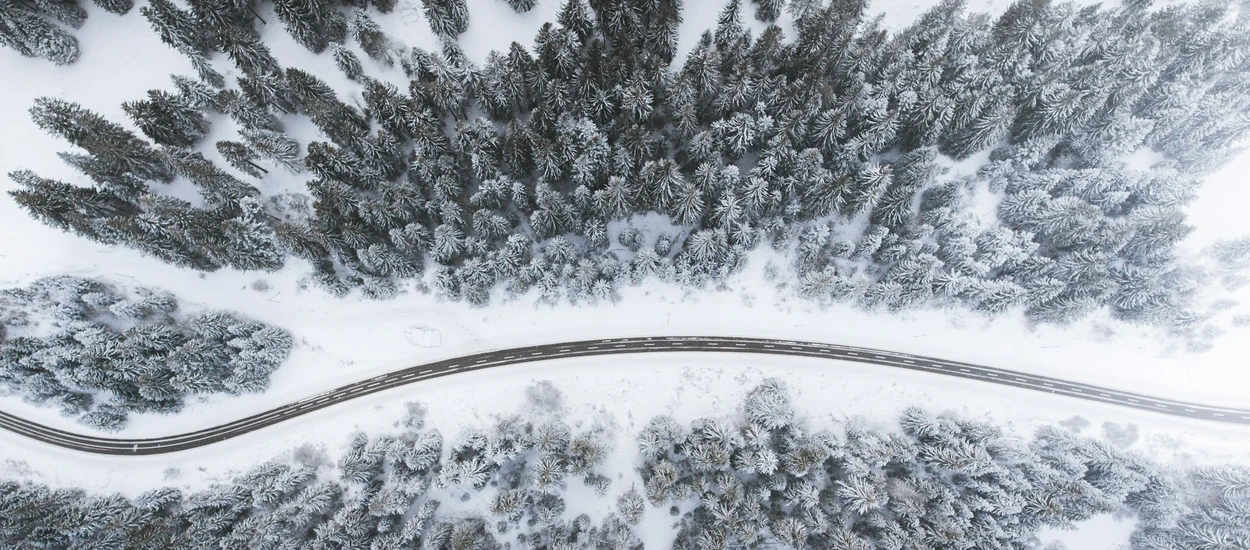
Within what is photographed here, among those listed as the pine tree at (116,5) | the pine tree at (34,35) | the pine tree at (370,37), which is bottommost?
the pine tree at (370,37)

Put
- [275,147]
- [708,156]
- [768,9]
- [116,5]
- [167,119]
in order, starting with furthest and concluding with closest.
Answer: [768,9] → [116,5] → [167,119] → [708,156] → [275,147]

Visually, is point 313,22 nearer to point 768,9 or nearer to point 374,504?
point 768,9

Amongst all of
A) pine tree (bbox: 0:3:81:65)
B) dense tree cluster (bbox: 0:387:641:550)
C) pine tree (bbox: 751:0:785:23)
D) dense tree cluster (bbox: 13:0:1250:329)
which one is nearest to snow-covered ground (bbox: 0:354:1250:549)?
dense tree cluster (bbox: 0:387:641:550)

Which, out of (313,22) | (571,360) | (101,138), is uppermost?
(313,22)

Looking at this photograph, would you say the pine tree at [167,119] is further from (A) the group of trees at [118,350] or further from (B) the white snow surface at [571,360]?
(A) the group of trees at [118,350]

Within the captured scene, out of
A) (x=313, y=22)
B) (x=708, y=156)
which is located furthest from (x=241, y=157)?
(x=708, y=156)

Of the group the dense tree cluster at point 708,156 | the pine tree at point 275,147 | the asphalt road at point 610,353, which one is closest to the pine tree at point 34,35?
the dense tree cluster at point 708,156

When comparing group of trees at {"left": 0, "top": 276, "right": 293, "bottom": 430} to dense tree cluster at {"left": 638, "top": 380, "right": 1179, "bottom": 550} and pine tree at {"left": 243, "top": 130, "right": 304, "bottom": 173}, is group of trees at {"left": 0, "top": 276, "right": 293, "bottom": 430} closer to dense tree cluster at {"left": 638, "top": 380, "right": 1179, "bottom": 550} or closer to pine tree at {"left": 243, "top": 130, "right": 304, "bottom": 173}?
pine tree at {"left": 243, "top": 130, "right": 304, "bottom": 173}
